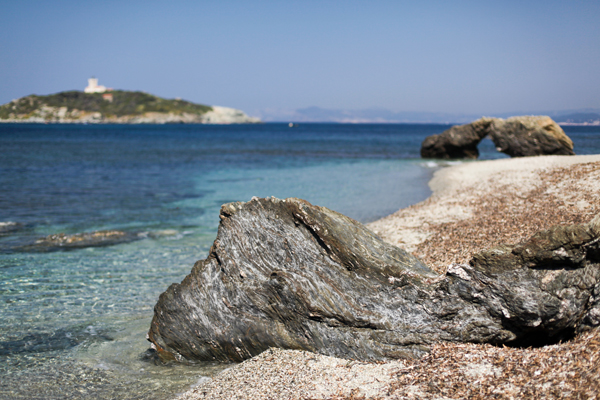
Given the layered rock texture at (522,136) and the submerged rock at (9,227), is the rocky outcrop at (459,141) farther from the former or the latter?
the submerged rock at (9,227)

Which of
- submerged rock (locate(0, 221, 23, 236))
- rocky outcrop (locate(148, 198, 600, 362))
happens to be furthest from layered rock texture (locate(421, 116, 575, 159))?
submerged rock (locate(0, 221, 23, 236))

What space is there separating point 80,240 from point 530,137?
96.4 ft

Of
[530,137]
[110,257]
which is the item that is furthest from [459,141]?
[110,257]

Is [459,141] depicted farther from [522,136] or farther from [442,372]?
[442,372]

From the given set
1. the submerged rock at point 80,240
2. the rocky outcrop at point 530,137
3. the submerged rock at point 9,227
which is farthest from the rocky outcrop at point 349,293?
the rocky outcrop at point 530,137

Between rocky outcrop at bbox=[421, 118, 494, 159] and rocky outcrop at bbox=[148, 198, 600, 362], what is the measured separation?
34.0 m

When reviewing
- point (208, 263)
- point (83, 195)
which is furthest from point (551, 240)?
point (83, 195)

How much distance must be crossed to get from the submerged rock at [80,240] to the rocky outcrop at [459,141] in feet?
105

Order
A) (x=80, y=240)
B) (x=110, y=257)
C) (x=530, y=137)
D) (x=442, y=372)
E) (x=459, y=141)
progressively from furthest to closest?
(x=459, y=141) → (x=530, y=137) → (x=80, y=240) → (x=110, y=257) → (x=442, y=372)

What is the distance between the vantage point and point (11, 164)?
34906 millimetres

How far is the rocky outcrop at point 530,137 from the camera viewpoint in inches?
1116

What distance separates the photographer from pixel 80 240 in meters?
14.1

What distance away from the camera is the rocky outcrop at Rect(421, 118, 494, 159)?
37.2m

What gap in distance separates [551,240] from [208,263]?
16.8 feet
